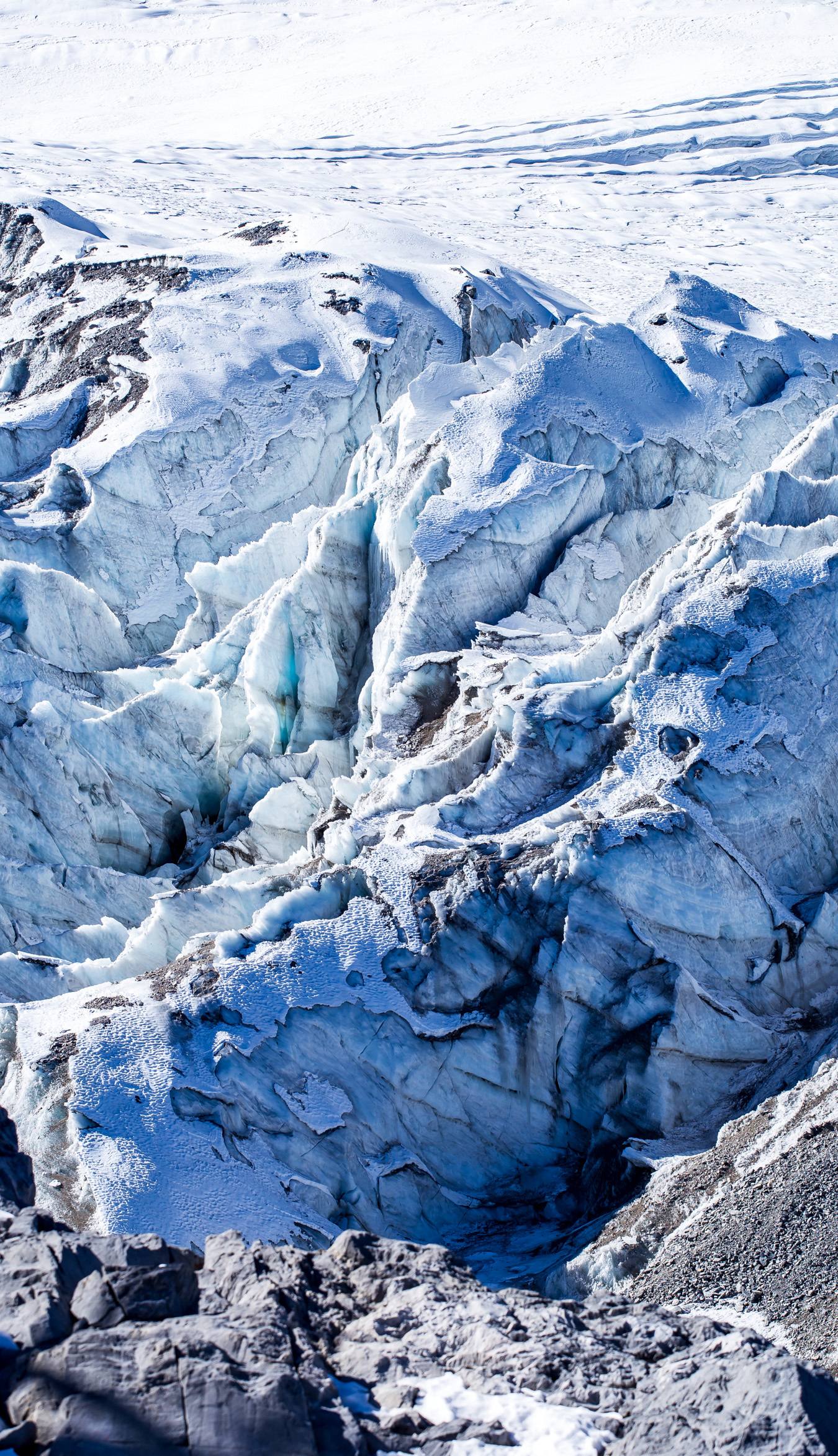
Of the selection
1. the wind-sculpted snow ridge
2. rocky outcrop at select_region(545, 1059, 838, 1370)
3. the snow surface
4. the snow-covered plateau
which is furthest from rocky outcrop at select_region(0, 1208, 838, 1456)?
the wind-sculpted snow ridge

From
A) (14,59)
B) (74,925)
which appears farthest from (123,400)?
(14,59)

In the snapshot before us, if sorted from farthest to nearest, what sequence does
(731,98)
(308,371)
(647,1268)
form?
(731,98)
(308,371)
(647,1268)

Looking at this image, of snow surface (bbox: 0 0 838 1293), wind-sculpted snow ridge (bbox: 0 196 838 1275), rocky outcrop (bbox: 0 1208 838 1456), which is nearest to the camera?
rocky outcrop (bbox: 0 1208 838 1456)

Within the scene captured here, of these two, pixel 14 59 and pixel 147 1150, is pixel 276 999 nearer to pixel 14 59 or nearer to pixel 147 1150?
pixel 147 1150

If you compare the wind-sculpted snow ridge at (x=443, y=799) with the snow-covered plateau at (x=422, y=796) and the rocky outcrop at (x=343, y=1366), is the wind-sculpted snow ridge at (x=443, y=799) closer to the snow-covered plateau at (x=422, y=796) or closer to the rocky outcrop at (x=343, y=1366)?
the snow-covered plateau at (x=422, y=796)

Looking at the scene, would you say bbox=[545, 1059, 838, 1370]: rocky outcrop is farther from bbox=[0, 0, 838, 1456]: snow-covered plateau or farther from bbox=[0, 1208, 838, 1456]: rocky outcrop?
bbox=[0, 1208, 838, 1456]: rocky outcrop

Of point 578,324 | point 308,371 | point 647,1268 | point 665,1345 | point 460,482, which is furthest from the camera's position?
point 308,371
